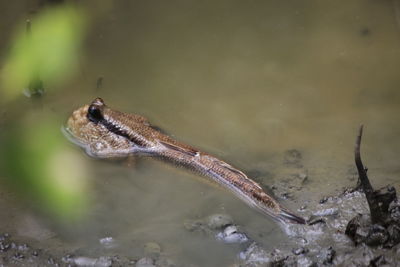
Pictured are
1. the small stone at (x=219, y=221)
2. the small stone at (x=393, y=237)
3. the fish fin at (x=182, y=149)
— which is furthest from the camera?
the fish fin at (x=182, y=149)

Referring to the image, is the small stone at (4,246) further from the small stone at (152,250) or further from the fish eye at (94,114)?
the fish eye at (94,114)

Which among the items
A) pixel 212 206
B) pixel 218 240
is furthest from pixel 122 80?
pixel 218 240

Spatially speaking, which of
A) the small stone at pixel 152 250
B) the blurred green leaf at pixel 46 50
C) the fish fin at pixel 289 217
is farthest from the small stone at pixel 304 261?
the blurred green leaf at pixel 46 50

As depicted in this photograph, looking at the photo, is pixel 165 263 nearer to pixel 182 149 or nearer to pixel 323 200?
pixel 182 149

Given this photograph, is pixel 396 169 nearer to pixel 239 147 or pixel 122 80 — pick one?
pixel 239 147

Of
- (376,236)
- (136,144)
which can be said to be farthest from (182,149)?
(376,236)
